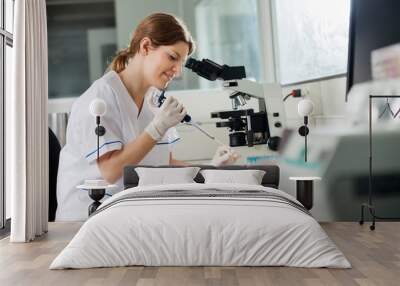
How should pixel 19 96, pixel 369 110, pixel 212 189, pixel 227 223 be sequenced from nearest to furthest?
pixel 227 223 → pixel 212 189 → pixel 19 96 → pixel 369 110

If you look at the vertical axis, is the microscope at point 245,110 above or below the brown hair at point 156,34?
below

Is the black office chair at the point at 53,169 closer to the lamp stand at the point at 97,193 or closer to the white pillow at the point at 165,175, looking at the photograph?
the lamp stand at the point at 97,193

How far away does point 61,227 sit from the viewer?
5664mm

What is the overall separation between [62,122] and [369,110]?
2804 millimetres

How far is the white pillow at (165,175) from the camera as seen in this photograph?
214 inches

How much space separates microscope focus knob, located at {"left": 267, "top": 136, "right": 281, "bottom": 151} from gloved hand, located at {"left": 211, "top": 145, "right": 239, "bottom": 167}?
12.6 inches

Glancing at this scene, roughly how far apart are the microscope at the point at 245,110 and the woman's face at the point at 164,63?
0.10 meters

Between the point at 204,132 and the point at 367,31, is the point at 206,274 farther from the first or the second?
the point at 367,31

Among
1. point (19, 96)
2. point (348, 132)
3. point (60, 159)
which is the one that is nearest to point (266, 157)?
point (348, 132)

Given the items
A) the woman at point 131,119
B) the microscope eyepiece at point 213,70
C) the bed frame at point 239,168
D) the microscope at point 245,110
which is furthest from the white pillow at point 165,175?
the microscope eyepiece at point 213,70

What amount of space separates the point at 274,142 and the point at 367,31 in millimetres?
Answer: 1282

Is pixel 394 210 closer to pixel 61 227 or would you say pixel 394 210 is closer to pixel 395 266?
pixel 395 266

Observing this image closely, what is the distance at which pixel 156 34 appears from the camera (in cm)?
584

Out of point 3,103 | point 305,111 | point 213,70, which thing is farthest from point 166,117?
point 3,103
